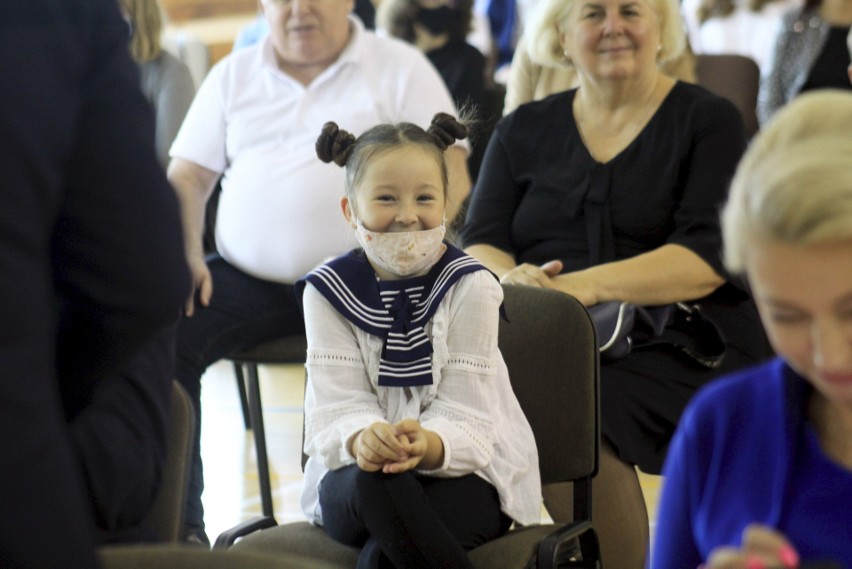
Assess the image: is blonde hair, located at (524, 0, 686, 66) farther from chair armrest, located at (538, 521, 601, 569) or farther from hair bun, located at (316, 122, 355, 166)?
chair armrest, located at (538, 521, 601, 569)

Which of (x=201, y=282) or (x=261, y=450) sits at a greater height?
(x=201, y=282)

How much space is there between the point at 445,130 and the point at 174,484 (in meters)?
0.93

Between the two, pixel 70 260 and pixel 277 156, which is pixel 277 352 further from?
pixel 70 260

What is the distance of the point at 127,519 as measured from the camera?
1.55 metres

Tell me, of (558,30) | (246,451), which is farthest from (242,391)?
(558,30)

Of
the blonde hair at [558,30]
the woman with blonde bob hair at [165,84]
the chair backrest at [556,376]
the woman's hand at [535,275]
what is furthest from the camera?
the woman with blonde bob hair at [165,84]

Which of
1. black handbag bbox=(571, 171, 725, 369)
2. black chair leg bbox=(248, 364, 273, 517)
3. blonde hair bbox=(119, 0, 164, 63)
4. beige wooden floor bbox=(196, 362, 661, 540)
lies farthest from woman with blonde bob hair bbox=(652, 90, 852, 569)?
blonde hair bbox=(119, 0, 164, 63)

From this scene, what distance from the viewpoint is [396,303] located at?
7.16 ft

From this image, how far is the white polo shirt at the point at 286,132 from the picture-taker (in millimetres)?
3270

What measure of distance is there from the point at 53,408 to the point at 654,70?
2.27 metres

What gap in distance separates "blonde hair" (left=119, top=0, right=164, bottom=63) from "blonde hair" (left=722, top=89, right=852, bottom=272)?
2.87m

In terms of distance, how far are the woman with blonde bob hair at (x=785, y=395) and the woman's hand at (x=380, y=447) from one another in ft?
2.24

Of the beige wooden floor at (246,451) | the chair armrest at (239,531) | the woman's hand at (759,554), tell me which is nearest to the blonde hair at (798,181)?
the woman's hand at (759,554)

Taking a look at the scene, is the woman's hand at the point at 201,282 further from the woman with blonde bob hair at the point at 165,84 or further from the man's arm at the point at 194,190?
the woman with blonde bob hair at the point at 165,84
